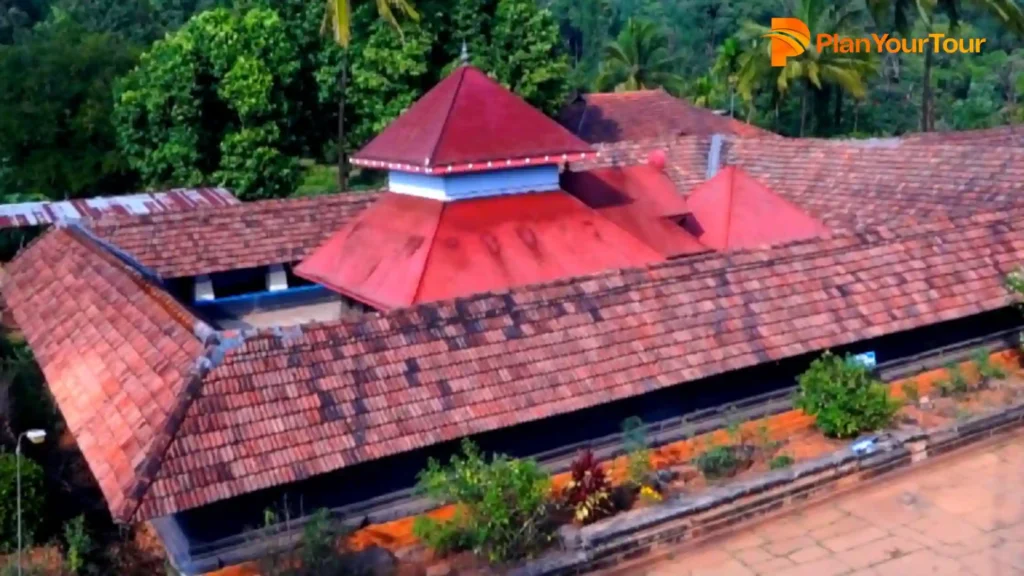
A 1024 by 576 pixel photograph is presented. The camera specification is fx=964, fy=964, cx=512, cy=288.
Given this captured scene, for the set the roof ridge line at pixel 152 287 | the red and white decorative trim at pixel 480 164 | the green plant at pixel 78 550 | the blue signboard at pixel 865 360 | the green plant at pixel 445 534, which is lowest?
the green plant at pixel 78 550

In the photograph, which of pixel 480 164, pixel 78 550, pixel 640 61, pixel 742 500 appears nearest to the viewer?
pixel 742 500

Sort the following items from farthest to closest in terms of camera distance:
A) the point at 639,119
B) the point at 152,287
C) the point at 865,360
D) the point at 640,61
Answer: the point at 640,61
the point at 639,119
the point at 152,287
the point at 865,360

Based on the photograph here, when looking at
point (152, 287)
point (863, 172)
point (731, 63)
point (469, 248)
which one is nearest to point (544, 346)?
point (469, 248)

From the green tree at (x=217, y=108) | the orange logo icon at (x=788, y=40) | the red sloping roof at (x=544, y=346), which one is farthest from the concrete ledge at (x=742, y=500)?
the orange logo icon at (x=788, y=40)

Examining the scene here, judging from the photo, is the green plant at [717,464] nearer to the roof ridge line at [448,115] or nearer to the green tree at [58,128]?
the roof ridge line at [448,115]

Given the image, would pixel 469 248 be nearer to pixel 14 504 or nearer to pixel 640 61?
pixel 14 504
